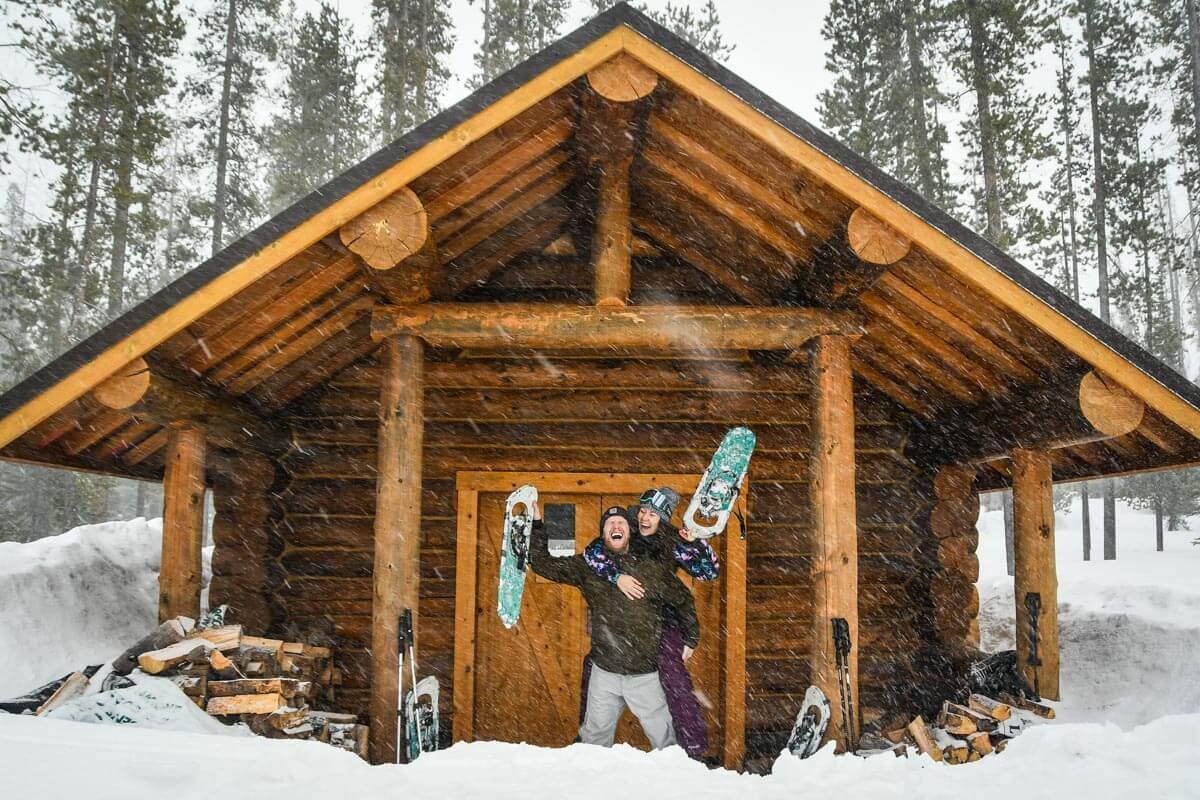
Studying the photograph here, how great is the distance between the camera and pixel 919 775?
13.0 feet

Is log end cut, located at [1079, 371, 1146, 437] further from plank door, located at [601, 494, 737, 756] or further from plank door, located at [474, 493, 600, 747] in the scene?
plank door, located at [474, 493, 600, 747]

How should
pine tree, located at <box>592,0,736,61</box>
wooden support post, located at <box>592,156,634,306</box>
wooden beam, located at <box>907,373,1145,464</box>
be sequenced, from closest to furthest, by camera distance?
wooden beam, located at <box>907,373,1145,464</box>, wooden support post, located at <box>592,156,634,306</box>, pine tree, located at <box>592,0,736,61</box>

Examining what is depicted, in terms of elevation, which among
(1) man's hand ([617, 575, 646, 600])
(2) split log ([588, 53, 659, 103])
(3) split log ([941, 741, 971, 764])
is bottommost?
(3) split log ([941, 741, 971, 764])

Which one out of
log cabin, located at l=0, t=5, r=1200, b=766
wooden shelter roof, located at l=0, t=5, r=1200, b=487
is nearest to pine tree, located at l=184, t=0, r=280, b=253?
log cabin, located at l=0, t=5, r=1200, b=766

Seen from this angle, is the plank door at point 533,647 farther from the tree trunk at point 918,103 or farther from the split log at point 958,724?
the tree trunk at point 918,103

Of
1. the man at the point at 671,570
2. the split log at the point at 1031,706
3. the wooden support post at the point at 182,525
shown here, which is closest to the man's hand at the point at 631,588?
the man at the point at 671,570

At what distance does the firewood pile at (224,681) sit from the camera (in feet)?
17.1

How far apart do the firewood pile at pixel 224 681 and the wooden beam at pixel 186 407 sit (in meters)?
1.45

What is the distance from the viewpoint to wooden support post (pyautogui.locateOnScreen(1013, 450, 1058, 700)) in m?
6.84

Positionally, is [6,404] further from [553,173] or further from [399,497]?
[553,173]

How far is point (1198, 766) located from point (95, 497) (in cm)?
2239

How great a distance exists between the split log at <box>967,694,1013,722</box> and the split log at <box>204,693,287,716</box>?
16.7 ft

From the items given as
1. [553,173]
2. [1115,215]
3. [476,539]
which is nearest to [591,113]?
[553,173]

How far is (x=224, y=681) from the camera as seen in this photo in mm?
5363
